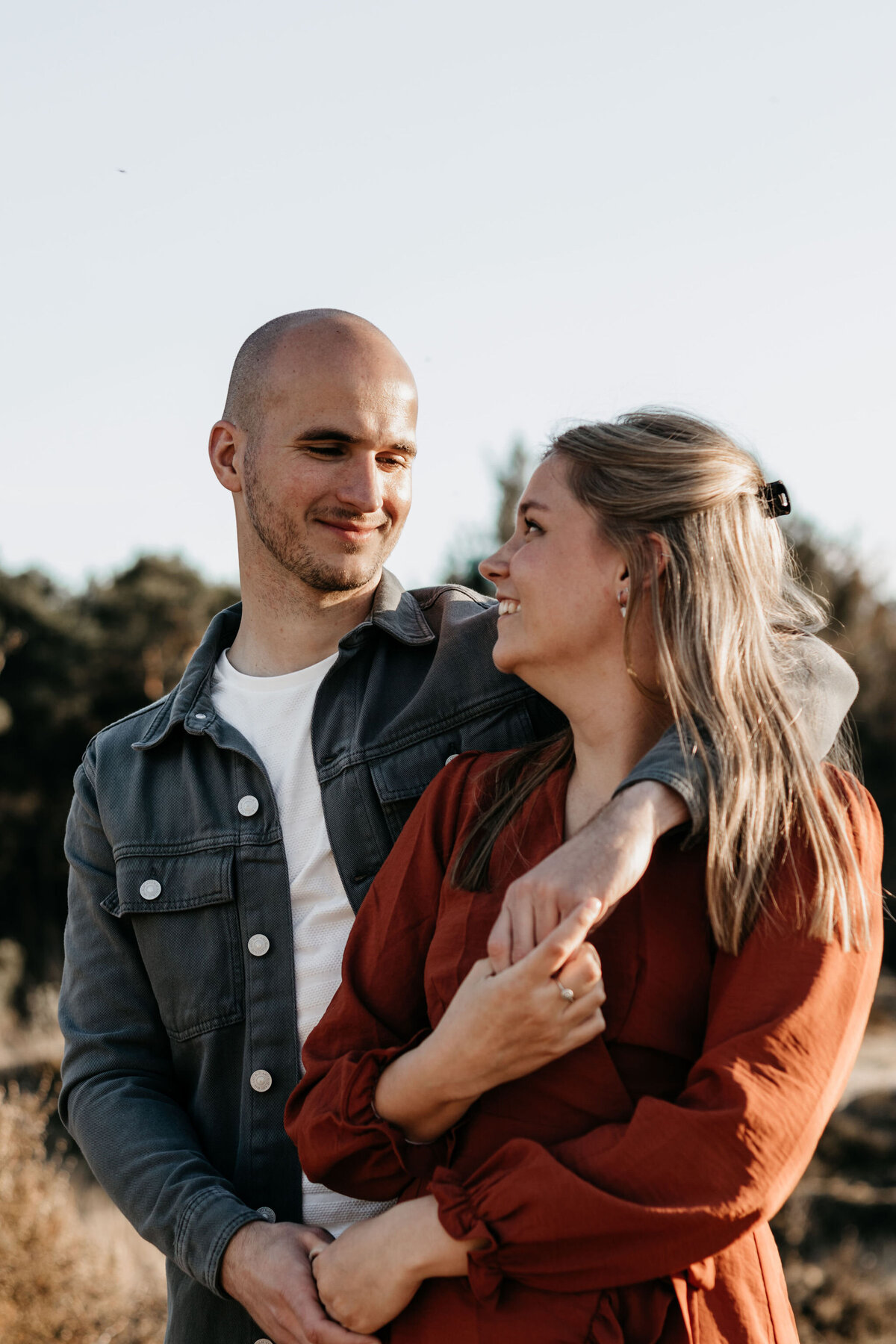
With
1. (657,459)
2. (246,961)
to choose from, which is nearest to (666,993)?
(657,459)

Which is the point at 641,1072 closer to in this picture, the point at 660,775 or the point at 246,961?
the point at 660,775

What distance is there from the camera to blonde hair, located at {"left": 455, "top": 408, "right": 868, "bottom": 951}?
1.73 m

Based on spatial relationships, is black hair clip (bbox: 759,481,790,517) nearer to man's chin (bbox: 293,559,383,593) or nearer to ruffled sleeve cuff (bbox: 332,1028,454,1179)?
man's chin (bbox: 293,559,383,593)

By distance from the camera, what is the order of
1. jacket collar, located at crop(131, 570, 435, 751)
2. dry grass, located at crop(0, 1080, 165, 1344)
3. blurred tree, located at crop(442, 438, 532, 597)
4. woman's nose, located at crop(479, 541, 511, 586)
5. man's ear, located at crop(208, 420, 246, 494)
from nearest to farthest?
woman's nose, located at crop(479, 541, 511, 586)
jacket collar, located at crop(131, 570, 435, 751)
man's ear, located at crop(208, 420, 246, 494)
dry grass, located at crop(0, 1080, 165, 1344)
blurred tree, located at crop(442, 438, 532, 597)

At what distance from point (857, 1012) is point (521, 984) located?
0.50m

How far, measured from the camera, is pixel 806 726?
192 centimetres

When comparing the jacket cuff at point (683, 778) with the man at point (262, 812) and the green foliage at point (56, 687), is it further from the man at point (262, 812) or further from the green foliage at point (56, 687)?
the green foliage at point (56, 687)

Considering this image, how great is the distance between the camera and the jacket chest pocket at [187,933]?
252cm

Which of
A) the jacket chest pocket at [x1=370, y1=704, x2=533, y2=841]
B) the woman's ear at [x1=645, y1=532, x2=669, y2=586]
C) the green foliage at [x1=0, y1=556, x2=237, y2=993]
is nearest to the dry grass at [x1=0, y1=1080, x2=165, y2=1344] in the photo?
the jacket chest pocket at [x1=370, y1=704, x2=533, y2=841]

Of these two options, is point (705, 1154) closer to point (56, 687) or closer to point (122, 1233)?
point (122, 1233)

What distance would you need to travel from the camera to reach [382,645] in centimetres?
281

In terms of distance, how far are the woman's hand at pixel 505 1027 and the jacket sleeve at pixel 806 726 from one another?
0.82 feet

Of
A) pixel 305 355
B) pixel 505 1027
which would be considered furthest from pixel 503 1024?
pixel 305 355

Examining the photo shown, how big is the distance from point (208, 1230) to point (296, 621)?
1353 mm
